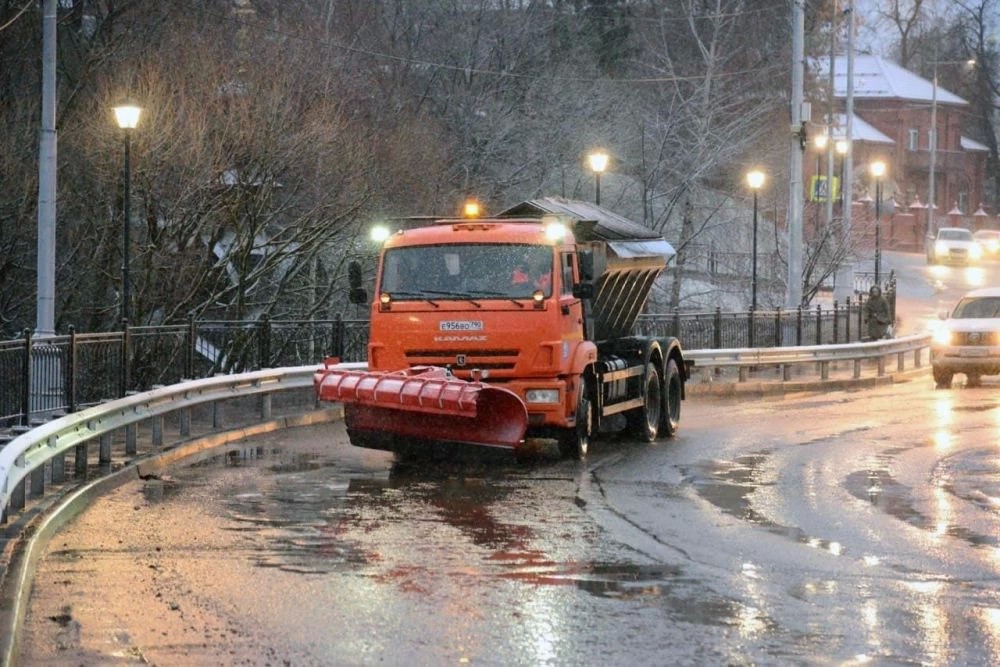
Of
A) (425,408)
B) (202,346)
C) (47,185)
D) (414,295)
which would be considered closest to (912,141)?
(202,346)

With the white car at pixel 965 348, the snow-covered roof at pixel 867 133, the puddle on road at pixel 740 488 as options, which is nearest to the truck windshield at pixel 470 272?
the puddle on road at pixel 740 488

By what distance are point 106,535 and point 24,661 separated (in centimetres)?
449

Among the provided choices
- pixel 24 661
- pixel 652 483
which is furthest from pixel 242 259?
pixel 24 661

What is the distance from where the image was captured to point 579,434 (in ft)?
63.0

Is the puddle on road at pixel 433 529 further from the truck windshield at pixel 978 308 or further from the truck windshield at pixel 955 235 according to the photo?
the truck windshield at pixel 955 235

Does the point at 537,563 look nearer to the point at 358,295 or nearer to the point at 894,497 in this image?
the point at 894,497

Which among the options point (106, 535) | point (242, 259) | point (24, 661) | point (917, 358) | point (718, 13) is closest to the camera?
point (24, 661)

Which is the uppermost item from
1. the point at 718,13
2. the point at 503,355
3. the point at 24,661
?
the point at 718,13

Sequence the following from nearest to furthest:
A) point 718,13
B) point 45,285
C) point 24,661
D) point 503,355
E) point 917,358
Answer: point 24,661
point 503,355
point 45,285
point 917,358
point 718,13

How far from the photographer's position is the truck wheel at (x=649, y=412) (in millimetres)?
21797

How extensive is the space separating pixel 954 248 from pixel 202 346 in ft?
193

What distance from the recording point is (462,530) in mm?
13609

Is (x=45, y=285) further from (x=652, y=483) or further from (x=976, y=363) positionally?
(x=976, y=363)

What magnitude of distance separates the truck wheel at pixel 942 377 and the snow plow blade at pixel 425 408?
1777 centimetres
